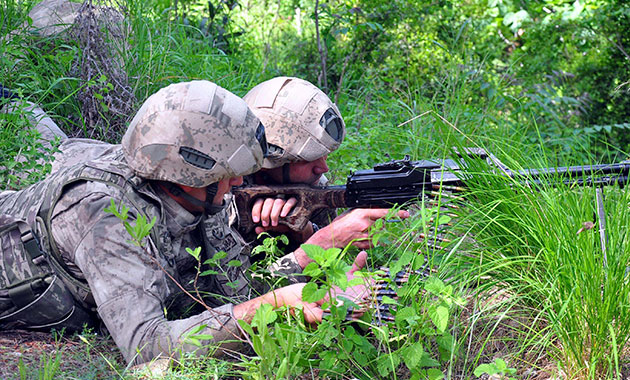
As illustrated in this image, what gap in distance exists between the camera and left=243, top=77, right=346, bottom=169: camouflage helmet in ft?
13.4

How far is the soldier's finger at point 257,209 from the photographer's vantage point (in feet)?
13.5

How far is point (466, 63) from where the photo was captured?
24.7 ft

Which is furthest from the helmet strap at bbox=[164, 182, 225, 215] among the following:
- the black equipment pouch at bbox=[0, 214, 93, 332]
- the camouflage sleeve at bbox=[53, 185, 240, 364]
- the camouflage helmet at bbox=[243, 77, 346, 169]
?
the camouflage helmet at bbox=[243, 77, 346, 169]

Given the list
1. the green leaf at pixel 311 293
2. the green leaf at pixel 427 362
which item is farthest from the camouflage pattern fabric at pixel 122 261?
the green leaf at pixel 427 362

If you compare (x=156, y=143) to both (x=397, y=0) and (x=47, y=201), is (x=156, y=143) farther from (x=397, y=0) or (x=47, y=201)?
(x=397, y=0)

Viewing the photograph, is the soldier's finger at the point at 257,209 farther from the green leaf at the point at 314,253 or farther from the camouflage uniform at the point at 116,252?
the green leaf at the point at 314,253

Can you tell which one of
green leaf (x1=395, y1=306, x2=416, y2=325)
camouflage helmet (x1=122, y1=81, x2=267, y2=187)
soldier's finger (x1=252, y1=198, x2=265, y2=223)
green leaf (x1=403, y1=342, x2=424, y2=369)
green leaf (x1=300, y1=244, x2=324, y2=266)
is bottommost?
soldier's finger (x1=252, y1=198, x2=265, y2=223)

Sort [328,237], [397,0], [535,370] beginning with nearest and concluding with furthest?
1. [535,370]
2. [328,237]
3. [397,0]

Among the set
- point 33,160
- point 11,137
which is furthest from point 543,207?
point 11,137

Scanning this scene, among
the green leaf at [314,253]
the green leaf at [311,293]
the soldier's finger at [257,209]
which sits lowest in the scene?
the soldier's finger at [257,209]

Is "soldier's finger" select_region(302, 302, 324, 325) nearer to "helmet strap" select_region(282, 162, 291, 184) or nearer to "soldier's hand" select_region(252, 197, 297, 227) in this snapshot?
"soldier's hand" select_region(252, 197, 297, 227)

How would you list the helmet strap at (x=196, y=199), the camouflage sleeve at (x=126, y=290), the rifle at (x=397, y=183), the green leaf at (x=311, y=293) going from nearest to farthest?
the green leaf at (x=311, y=293) < the camouflage sleeve at (x=126, y=290) < the helmet strap at (x=196, y=199) < the rifle at (x=397, y=183)

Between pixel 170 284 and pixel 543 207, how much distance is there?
5.55ft

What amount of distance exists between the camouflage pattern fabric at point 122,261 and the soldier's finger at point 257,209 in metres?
0.87
